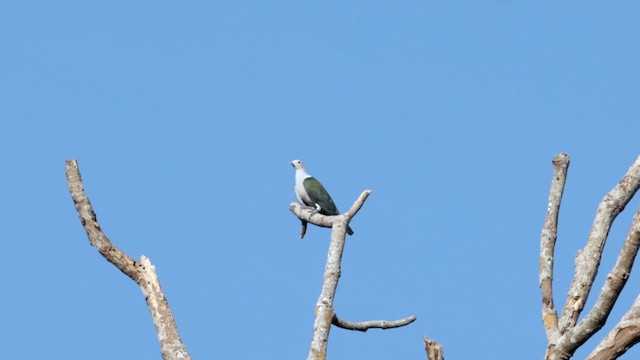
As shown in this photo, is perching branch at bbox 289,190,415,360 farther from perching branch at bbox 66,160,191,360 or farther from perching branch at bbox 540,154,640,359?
perching branch at bbox 540,154,640,359

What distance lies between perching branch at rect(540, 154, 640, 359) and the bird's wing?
8096mm

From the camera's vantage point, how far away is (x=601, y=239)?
8383mm

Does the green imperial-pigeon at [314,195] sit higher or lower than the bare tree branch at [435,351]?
higher

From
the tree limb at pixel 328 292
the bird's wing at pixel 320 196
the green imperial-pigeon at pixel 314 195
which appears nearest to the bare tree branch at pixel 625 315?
the tree limb at pixel 328 292

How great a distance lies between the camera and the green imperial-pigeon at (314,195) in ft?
55.3

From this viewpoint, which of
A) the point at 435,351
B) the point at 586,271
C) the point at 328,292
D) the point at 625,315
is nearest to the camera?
the point at 625,315

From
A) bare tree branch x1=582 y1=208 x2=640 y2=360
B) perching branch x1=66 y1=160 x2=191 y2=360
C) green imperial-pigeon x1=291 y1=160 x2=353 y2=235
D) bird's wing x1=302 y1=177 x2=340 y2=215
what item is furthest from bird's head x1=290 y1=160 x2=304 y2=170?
bare tree branch x1=582 y1=208 x2=640 y2=360

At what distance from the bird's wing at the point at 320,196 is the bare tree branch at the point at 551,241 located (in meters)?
7.94

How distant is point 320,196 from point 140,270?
8445mm

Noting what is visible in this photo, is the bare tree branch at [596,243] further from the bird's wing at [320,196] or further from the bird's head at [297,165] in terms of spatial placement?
the bird's head at [297,165]

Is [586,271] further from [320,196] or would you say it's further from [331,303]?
[320,196]

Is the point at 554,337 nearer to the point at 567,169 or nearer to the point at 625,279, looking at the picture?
the point at 625,279

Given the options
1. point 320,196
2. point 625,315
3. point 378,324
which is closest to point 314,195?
point 320,196

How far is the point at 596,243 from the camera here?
8.38 meters
